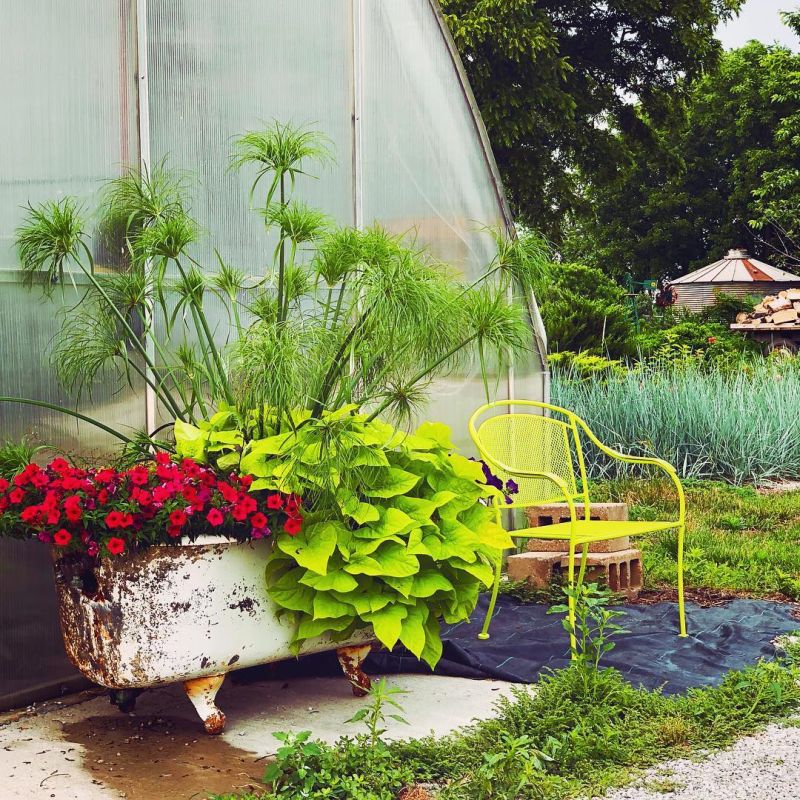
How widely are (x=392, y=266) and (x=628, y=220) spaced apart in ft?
81.5

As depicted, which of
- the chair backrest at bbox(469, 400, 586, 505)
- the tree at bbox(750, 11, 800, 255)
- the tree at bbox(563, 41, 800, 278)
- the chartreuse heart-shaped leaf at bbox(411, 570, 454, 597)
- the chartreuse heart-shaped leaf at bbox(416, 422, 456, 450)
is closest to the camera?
the chartreuse heart-shaped leaf at bbox(411, 570, 454, 597)

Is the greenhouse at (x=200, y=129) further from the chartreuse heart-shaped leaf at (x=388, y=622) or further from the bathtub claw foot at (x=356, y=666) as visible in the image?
the chartreuse heart-shaped leaf at (x=388, y=622)

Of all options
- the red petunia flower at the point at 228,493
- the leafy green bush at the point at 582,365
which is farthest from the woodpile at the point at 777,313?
the red petunia flower at the point at 228,493

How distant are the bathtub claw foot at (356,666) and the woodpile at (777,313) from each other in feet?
44.7

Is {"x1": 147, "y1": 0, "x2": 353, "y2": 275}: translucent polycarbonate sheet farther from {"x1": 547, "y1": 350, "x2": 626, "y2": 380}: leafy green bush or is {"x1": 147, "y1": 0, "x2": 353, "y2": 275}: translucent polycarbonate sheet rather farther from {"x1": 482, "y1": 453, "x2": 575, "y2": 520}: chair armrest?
{"x1": 547, "y1": 350, "x2": 626, "y2": 380}: leafy green bush

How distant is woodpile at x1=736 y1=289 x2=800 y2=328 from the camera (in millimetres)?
15867

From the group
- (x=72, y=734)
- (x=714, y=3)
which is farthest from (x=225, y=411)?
(x=714, y=3)

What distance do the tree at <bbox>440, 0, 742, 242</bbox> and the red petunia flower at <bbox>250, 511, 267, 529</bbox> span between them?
984 cm

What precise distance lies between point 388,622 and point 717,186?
24669 mm

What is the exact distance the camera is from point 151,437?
370 centimetres

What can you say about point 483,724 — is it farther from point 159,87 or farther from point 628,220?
point 628,220

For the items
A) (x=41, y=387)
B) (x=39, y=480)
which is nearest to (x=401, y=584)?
(x=39, y=480)

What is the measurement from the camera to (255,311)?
3.68 metres

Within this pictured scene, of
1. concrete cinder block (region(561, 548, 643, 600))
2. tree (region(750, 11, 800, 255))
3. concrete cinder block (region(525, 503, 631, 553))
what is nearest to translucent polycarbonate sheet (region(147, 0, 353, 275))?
concrete cinder block (region(525, 503, 631, 553))
